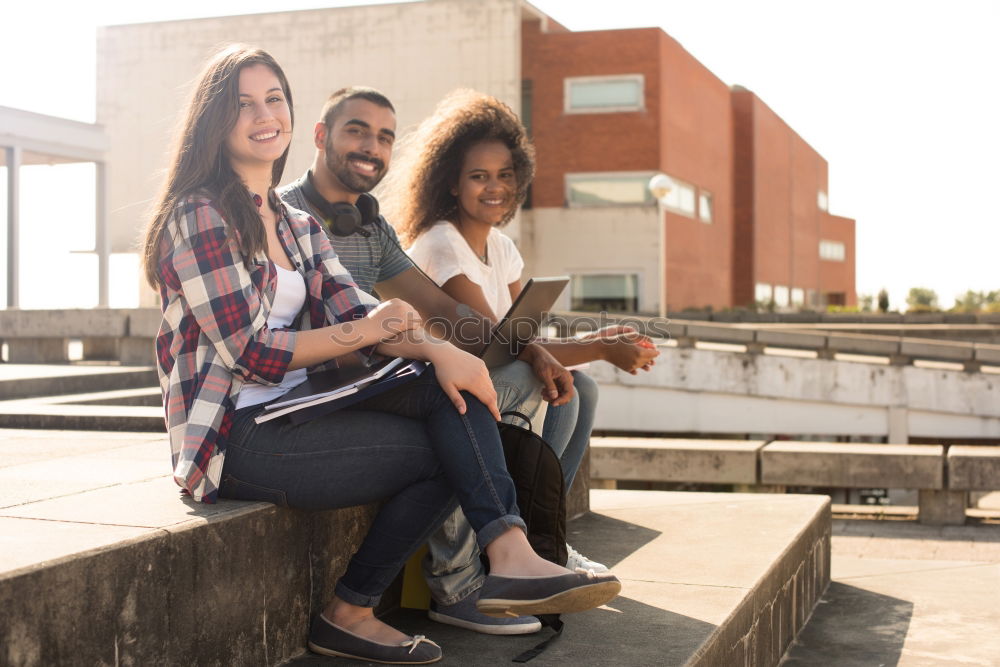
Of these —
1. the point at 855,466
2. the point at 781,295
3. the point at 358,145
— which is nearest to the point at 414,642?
the point at 358,145

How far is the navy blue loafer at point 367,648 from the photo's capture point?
2703 mm

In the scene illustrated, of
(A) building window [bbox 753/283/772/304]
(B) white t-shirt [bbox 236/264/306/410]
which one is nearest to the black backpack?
(B) white t-shirt [bbox 236/264/306/410]

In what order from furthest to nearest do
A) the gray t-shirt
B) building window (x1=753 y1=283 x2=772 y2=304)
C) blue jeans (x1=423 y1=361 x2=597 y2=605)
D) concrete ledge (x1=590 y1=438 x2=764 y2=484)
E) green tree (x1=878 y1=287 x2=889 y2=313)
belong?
building window (x1=753 y1=283 x2=772 y2=304), green tree (x1=878 y1=287 x2=889 y2=313), concrete ledge (x1=590 y1=438 x2=764 y2=484), the gray t-shirt, blue jeans (x1=423 y1=361 x2=597 y2=605)

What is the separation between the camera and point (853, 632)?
4.45 metres

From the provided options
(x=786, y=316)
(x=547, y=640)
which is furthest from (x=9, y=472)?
(x=786, y=316)

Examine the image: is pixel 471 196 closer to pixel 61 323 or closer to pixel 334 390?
pixel 334 390

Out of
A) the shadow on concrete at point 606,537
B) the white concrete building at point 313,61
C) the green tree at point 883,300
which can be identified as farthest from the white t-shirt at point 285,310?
the green tree at point 883,300

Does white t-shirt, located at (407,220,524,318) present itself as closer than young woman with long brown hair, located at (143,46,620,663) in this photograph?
No

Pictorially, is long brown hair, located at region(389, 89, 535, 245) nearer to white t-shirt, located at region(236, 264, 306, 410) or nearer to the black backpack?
white t-shirt, located at region(236, 264, 306, 410)

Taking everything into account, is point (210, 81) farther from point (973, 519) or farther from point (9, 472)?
point (973, 519)

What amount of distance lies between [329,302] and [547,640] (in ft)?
3.53

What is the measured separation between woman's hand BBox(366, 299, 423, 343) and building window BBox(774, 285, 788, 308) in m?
44.8

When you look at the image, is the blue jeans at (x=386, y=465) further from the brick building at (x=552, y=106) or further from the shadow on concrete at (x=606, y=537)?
the brick building at (x=552, y=106)

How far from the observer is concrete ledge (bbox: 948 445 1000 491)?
700cm
